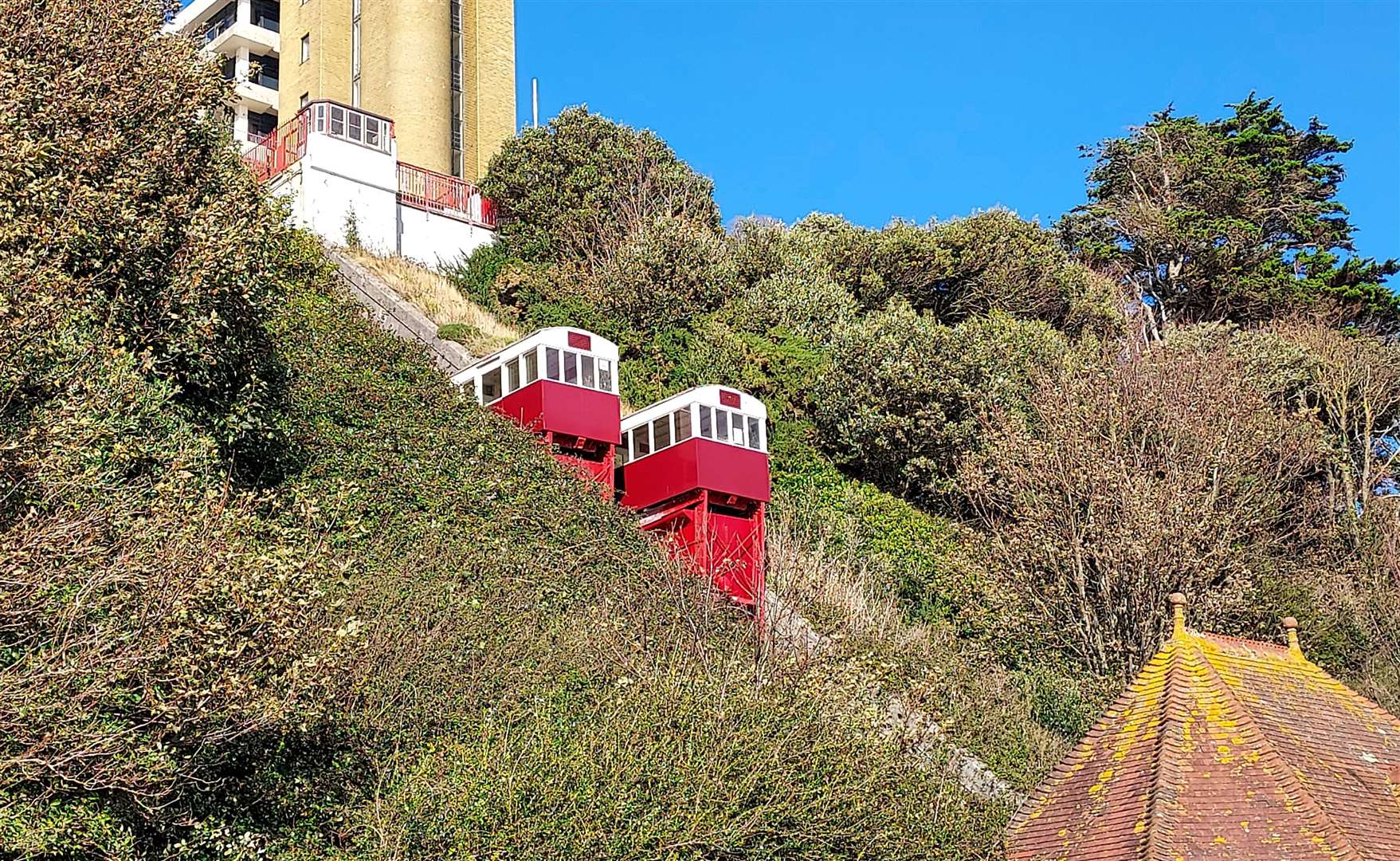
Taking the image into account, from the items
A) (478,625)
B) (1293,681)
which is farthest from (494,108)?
(1293,681)

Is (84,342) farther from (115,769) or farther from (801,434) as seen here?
(801,434)

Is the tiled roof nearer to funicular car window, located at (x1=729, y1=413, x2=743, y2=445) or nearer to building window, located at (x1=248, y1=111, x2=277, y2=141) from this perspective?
funicular car window, located at (x1=729, y1=413, x2=743, y2=445)

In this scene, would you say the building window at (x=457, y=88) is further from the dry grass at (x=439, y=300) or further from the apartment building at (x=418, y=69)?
the dry grass at (x=439, y=300)

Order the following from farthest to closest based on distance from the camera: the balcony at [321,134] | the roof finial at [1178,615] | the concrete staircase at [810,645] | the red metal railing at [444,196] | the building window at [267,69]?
the building window at [267,69] < the red metal railing at [444,196] < the balcony at [321,134] < the concrete staircase at [810,645] < the roof finial at [1178,615]

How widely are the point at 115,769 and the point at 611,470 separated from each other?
14.3m

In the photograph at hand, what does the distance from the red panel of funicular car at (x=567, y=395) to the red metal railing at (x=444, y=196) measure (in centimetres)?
1299

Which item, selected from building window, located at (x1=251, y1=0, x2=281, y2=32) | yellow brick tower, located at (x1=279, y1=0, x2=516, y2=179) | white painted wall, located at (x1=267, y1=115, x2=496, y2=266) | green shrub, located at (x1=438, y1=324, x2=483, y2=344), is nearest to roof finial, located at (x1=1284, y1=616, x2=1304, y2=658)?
green shrub, located at (x1=438, y1=324, x2=483, y2=344)

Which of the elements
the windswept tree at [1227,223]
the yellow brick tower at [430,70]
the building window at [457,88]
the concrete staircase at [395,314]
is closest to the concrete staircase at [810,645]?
the concrete staircase at [395,314]

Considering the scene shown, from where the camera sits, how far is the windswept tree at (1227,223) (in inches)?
1758

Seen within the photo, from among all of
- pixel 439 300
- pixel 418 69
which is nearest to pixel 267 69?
pixel 418 69

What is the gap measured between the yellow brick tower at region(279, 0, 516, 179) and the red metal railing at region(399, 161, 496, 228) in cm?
454

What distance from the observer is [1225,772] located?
667 inches

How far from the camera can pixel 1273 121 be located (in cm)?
4906

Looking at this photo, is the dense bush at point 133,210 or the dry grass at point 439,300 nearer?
the dense bush at point 133,210
